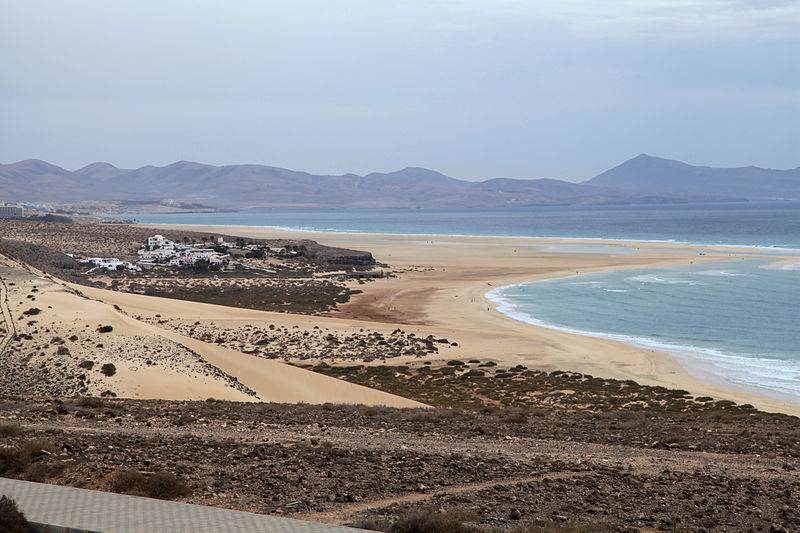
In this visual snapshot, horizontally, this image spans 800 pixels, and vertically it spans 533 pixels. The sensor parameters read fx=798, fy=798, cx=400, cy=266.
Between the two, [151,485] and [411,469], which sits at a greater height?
[151,485]

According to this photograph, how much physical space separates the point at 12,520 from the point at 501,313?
41.7m

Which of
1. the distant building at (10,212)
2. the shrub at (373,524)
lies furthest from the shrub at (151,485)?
the distant building at (10,212)

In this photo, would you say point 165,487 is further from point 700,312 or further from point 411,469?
point 700,312

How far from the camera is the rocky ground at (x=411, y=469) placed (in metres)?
9.38

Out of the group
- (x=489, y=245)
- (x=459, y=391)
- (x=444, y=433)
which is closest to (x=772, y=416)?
(x=459, y=391)

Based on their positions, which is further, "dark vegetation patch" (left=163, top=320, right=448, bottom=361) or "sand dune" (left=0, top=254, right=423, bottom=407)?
"dark vegetation patch" (left=163, top=320, right=448, bottom=361)

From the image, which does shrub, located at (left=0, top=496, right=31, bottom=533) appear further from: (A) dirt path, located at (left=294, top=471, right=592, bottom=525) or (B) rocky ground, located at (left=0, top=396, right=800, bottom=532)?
(A) dirt path, located at (left=294, top=471, right=592, bottom=525)

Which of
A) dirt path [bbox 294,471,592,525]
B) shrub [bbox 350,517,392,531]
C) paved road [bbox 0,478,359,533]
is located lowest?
dirt path [bbox 294,471,592,525]

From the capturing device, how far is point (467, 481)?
10.8m

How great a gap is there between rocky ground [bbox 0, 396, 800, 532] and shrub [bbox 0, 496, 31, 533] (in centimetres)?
204

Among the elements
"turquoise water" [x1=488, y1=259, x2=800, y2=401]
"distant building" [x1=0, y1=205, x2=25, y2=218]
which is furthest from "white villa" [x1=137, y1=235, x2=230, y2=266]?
"distant building" [x1=0, y1=205, x2=25, y2=218]

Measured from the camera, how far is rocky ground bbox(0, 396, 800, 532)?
938 centimetres

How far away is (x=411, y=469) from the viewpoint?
11.3 metres

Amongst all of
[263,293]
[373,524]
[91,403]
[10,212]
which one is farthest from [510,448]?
[10,212]
